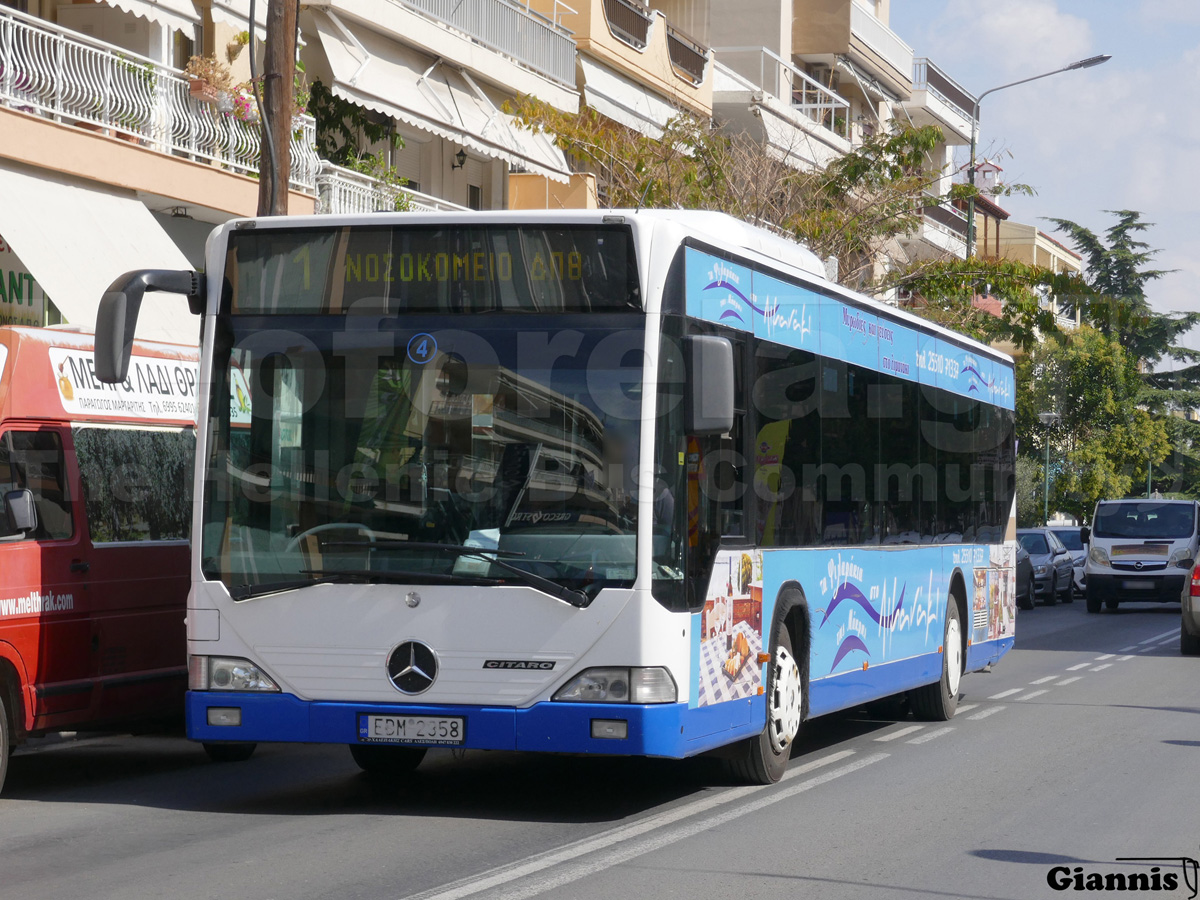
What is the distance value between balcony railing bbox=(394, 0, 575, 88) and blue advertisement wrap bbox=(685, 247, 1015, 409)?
12435 mm

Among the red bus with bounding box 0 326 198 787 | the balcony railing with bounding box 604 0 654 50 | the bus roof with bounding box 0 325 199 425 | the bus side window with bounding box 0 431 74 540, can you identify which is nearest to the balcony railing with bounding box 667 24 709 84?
the balcony railing with bounding box 604 0 654 50

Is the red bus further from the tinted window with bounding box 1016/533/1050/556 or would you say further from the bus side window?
the tinted window with bounding box 1016/533/1050/556

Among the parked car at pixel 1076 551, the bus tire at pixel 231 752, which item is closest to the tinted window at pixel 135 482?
the bus tire at pixel 231 752

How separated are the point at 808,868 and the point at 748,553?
2252 mm

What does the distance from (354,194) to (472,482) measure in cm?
1558

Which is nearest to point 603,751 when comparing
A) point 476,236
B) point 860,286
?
point 476,236

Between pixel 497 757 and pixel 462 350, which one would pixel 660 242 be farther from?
pixel 497 757

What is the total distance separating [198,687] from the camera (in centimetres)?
872

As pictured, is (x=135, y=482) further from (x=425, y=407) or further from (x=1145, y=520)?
(x=1145, y=520)

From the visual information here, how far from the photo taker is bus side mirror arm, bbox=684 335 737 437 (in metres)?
8.21

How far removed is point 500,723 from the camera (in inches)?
327

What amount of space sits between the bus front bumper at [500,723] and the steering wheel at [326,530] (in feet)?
2.50

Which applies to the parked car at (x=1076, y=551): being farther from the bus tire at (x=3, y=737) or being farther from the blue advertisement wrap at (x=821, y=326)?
the bus tire at (x=3, y=737)

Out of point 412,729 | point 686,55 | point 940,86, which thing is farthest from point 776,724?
point 940,86
